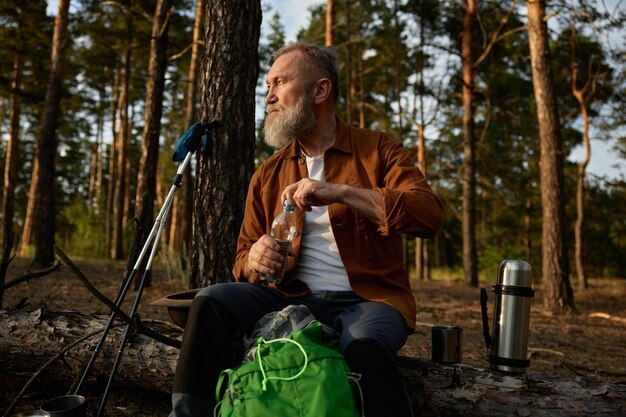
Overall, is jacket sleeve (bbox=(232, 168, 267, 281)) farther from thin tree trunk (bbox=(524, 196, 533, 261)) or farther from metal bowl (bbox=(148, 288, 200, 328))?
thin tree trunk (bbox=(524, 196, 533, 261))

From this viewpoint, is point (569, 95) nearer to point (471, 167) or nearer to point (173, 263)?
point (471, 167)

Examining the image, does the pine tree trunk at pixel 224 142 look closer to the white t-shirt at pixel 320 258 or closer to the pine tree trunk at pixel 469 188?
the white t-shirt at pixel 320 258

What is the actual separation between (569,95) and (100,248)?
2025 cm

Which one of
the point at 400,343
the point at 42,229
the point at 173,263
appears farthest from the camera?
the point at 42,229

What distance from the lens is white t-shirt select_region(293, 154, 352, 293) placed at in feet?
8.55

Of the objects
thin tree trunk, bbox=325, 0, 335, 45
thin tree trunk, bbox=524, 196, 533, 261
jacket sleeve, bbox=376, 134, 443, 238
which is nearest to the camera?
jacket sleeve, bbox=376, 134, 443, 238

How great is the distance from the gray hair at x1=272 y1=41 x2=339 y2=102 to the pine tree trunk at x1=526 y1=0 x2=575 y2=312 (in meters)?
6.90

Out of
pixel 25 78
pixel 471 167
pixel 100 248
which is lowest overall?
pixel 100 248

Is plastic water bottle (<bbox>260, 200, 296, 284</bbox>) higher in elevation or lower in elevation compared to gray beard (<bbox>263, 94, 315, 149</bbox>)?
lower

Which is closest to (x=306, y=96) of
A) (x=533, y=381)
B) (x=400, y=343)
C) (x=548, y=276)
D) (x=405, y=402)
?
(x=400, y=343)

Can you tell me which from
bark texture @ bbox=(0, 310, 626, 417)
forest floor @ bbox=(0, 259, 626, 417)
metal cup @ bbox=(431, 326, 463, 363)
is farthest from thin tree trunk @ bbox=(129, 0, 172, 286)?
metal cup @ bbox=(431, 326, 463, 363)

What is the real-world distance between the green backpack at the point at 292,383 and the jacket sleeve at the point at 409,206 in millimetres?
662

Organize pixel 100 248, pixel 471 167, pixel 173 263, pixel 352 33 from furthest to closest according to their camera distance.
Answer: pixel 100 248 → pixel 352 33 → pixel 471 167 → pixel 173 263

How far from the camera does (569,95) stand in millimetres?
19766
